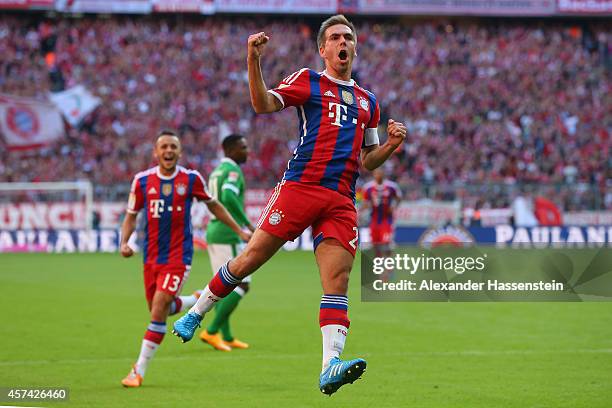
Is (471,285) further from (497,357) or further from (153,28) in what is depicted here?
(153,28)

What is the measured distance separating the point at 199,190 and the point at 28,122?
26.2 metres

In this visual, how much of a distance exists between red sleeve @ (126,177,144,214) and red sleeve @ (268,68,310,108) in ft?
10.6

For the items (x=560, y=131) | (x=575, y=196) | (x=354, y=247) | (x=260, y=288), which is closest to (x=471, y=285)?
(x=260, y=288)

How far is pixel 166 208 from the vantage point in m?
9.12

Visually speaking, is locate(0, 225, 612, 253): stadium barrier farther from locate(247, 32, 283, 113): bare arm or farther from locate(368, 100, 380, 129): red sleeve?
locate(247, 32, 283, 113): bare arm

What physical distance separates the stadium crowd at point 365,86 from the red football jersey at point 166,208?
20971mm

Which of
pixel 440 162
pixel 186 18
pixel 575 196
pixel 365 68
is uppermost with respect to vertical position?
pixel 186 18

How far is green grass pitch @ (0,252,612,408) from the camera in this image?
25.7 ft

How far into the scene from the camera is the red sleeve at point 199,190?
9.16m

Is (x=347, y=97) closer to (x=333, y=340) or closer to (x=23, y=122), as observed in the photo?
(x=333, y=340)

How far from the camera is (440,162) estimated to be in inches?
1361

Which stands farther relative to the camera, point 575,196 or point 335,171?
point 575,196

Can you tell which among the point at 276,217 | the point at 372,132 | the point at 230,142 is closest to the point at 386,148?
the point at 372,132

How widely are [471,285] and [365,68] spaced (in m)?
24.0
